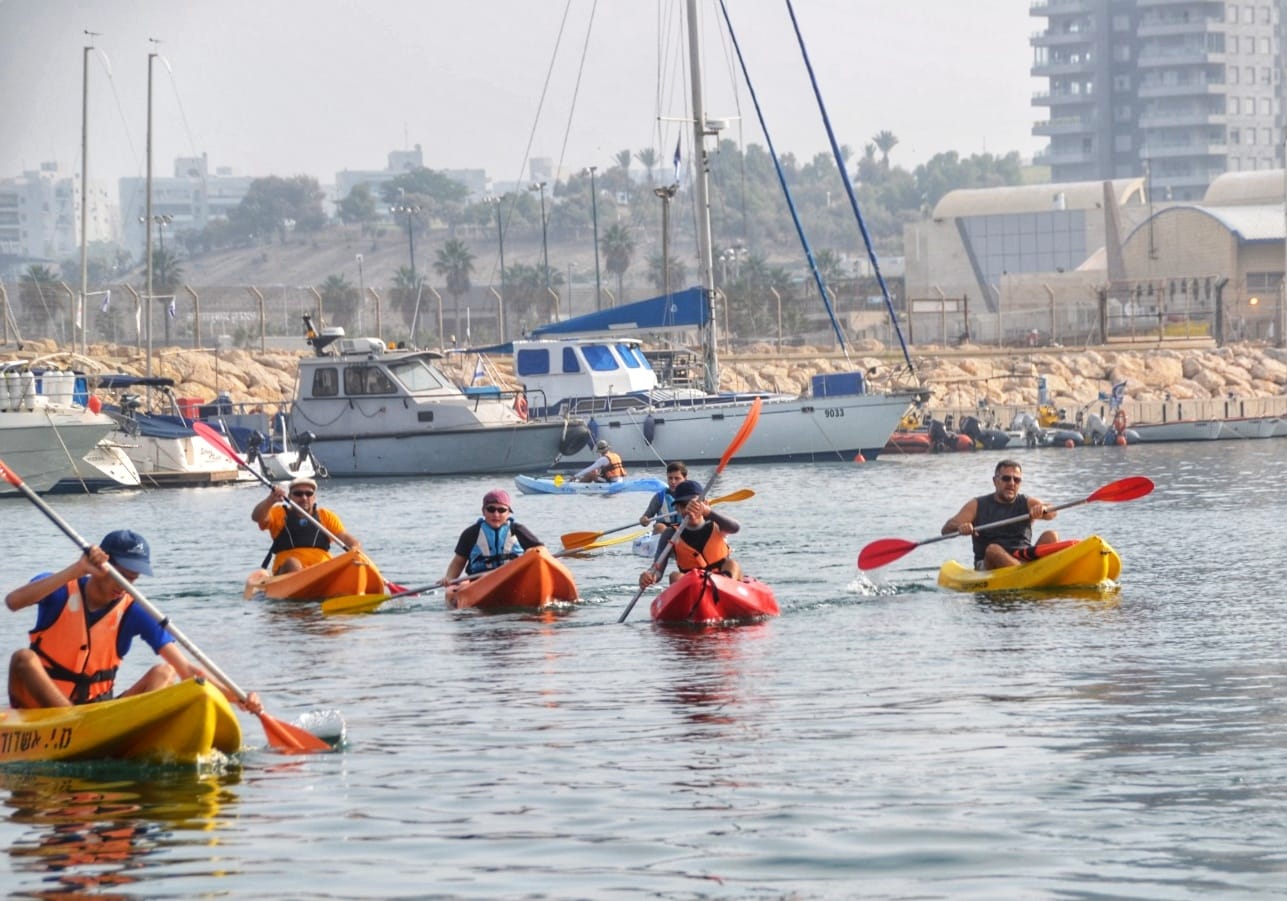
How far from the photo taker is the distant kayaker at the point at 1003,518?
63.8ft

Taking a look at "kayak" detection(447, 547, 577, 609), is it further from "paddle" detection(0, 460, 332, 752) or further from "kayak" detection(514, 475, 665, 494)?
"kayak" detection(514, 475, 665, 494)

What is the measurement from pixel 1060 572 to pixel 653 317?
2986 centimetres

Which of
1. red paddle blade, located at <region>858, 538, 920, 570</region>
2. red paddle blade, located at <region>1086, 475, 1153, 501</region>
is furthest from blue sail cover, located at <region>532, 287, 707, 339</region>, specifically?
red paddle blade, located at <region>858, 538, 920, 570</region>

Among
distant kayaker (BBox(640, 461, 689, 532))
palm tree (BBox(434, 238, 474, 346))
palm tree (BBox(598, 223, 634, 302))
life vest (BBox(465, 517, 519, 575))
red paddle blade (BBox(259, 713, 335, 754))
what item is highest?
palm tree (BBox(598, 223, 634, 302))

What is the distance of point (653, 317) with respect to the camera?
49.5 m

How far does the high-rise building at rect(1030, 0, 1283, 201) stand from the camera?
188 metres

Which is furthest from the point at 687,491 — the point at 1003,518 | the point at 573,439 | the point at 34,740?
the point at 573,439

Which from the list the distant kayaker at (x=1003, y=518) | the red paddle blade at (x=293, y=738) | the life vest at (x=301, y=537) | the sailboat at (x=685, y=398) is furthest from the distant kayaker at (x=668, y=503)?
the sailboat at (x=685, y=398)

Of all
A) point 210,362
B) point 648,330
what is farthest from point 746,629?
point 210,362

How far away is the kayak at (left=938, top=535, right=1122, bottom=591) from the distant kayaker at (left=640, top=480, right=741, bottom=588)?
9.33ft

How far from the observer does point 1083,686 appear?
47.7 ft

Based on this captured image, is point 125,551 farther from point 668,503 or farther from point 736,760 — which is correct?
point 668,503

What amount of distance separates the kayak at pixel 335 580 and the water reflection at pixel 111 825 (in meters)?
9.19

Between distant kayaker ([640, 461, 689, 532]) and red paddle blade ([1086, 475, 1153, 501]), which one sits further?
red paddle blade ([1086, 475, 1153, 501])
